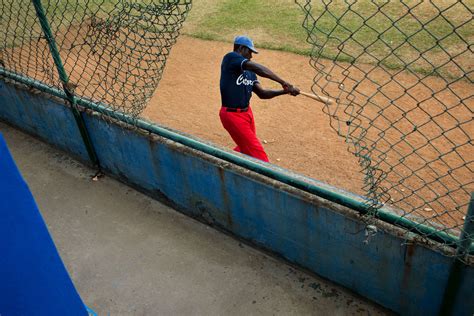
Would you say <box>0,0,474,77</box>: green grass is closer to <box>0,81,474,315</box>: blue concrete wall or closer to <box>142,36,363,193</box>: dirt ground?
<box>142,36,363,193</box>: dirt ground

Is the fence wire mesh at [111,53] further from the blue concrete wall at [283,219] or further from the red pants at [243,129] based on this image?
the red pants at [243,129]

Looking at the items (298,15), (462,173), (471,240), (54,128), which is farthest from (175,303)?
(298,15)

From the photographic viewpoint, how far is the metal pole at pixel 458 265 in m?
2.59

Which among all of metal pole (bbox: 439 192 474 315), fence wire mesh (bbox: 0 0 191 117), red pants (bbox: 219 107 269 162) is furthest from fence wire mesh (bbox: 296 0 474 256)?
fence wire mesh (bbox: 0 0 191 117)

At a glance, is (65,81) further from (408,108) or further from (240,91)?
(408,108)

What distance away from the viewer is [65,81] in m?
4.53

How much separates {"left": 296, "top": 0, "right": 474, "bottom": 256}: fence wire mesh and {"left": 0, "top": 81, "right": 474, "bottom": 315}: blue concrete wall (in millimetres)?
294

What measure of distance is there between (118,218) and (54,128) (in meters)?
1.53

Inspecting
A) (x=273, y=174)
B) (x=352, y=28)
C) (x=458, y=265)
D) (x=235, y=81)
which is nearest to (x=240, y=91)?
(x=235, y=81)

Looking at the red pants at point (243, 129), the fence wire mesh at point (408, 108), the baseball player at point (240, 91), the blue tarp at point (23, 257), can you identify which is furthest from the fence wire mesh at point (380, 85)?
the blue tarp at point (23, 257)

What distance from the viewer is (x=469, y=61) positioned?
7555 mm

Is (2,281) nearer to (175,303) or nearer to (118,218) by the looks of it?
(175,303)

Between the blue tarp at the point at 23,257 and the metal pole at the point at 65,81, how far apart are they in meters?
2.62

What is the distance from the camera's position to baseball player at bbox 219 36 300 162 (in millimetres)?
4688
